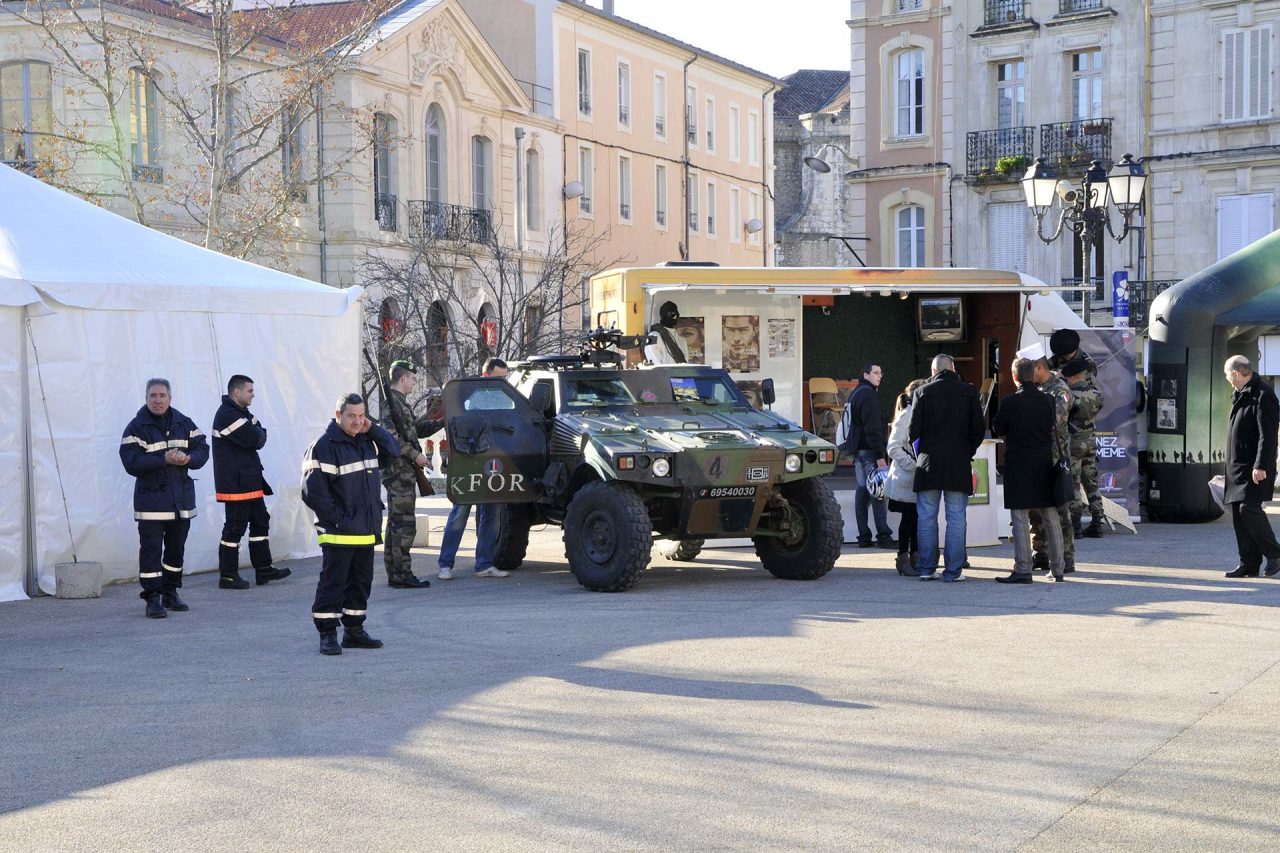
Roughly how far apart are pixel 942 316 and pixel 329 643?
11435 mm

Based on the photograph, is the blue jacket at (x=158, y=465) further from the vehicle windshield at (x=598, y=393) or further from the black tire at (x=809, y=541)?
the black tire at (x=809, y=541)

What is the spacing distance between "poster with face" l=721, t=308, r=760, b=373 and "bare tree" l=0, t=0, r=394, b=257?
842cm

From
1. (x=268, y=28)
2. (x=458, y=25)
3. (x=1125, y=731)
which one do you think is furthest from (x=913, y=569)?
(x=458, y=25)

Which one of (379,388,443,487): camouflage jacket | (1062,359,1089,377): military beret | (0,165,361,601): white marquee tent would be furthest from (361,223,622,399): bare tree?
(1062,359,1089,377): military beret

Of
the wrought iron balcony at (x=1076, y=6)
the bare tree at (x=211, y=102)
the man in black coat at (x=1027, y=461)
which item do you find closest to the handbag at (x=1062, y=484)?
the man in black coat at (x=1027, y=461)

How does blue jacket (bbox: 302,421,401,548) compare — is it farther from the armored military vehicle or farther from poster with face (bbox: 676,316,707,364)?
poster with face (bbox: 676,316,707,364)

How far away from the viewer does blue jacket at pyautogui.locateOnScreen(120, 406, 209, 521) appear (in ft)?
41.2

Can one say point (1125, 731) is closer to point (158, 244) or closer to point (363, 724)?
point (363, 724)

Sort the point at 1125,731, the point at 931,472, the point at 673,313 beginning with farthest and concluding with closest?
the point at 673,313
the point at 931,472
the point at 1125,731

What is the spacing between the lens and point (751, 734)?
798cm

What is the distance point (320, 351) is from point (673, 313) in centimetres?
377

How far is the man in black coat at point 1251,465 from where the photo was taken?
13656 mm

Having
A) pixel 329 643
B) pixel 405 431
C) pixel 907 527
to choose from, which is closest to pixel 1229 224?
pixel 907 527

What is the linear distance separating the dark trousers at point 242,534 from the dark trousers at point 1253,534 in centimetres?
769
